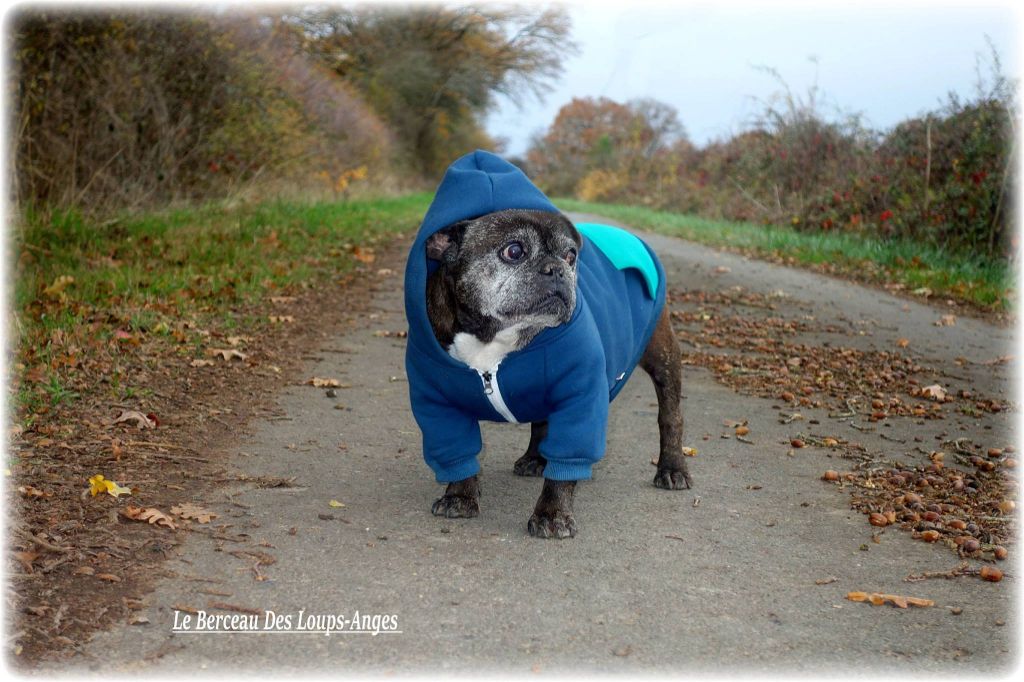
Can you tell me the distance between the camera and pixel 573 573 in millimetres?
3582

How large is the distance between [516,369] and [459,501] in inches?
25.1

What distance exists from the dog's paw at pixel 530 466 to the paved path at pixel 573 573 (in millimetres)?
64

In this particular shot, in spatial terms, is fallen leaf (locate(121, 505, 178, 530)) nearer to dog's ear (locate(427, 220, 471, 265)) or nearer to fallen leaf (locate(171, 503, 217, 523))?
fallen leaf (locate(171, 503, 217, 523))

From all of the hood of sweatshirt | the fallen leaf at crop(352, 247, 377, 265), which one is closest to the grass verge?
the fallen leaf at crop(352, 247, 377, 265)

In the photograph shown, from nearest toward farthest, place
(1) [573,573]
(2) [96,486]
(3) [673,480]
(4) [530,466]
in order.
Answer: (1) [573,573], (2) [96,486], (3) [673,480], (4) [530,466]

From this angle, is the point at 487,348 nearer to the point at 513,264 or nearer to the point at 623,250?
the point at 513,264

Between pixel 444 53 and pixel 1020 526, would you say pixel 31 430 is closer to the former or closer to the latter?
pixel 1020 526

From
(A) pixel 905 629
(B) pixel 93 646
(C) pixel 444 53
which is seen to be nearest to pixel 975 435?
(A) pixel 905 629

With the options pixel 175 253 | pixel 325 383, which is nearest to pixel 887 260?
pixel 175 253

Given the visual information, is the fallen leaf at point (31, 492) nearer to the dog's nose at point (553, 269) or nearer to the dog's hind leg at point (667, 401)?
the dog's nose at point (553, 269)

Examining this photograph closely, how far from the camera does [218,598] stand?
320 cm

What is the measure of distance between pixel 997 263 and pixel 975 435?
7.07 meters

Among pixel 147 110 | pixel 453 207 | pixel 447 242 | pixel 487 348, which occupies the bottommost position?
pixel 487 348

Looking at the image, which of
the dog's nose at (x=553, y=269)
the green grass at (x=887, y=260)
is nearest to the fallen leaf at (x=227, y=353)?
the dog's nose at (x=553, y=269)
